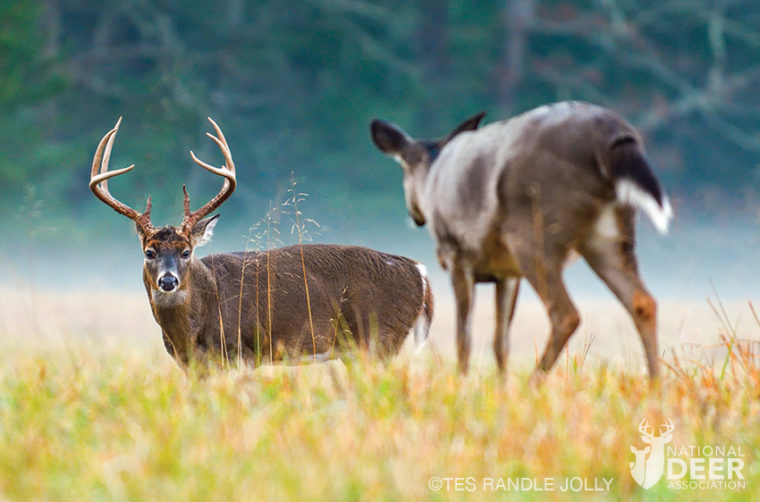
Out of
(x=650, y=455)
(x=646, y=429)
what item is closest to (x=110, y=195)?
(x=646, y=429)

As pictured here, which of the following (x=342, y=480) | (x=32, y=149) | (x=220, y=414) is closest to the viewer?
(x=342, y=480)

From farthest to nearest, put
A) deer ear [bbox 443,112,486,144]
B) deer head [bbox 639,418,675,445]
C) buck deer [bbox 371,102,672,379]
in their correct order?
1. deer ear [bbox 443,112,486,144]
2. buck deer [bbox 371,102,672,379]
3. deer head [bbox 639,418,675,445]

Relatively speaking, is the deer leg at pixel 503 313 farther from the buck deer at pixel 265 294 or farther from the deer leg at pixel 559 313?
the buck deer at pixel 265 294

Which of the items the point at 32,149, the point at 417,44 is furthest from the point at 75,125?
the point at 417,44

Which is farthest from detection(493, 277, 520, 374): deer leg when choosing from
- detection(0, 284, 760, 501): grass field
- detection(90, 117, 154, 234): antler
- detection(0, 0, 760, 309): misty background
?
detection(0, 0, 760, 309): misty background

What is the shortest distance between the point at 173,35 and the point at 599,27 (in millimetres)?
8254

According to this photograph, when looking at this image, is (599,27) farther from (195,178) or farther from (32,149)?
(32,149)

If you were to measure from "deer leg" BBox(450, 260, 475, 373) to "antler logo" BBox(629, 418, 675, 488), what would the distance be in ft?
4.11

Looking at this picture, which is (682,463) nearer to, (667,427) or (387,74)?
(667,427)

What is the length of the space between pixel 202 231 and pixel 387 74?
16.7 meters

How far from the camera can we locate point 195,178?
2011 centimetres

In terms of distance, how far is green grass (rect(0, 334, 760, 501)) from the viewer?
3080mm

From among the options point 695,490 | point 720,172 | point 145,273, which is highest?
point 720,172

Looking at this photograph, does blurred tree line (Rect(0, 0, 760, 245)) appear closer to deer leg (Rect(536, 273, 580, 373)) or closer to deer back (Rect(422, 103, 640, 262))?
deer back (Rect(422, 103, 640, 262))
